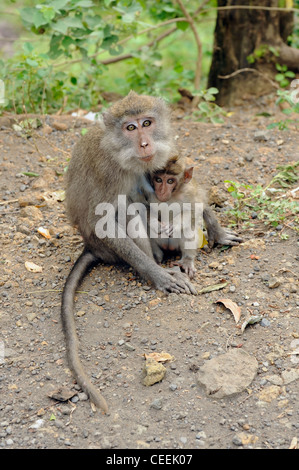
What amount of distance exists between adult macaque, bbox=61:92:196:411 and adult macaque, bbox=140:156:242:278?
122 millimetres

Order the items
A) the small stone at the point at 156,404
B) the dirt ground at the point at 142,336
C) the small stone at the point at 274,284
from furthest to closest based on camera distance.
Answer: the small stone at the point at 274,284, the small stone at the point at 156,404, the dirt ground at the point at 142,336

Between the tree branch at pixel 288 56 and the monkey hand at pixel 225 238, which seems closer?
the monkey hand at pixel 225 238

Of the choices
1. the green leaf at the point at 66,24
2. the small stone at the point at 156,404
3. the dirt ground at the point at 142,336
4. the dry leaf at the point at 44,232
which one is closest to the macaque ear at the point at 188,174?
the dirt ground at the point at 142,336

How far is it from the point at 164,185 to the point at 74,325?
121 centimetres

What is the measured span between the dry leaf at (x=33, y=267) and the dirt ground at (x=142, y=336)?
0.01 m

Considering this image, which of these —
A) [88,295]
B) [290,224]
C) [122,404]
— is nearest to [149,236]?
[88,295]

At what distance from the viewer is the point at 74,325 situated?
12.2 ft

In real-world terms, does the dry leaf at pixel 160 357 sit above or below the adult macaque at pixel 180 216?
below

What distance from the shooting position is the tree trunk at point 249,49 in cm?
669

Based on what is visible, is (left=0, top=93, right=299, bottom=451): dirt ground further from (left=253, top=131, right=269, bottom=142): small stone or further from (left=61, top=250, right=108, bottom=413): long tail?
(left=253, top=131, right=269, bottom=142): small stone

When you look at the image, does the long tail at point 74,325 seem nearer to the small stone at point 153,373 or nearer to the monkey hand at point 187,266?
the small stone at point 153,373

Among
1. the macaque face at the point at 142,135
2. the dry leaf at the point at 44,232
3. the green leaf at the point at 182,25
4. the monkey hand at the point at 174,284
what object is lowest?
the dry leaf at the point at 44,232

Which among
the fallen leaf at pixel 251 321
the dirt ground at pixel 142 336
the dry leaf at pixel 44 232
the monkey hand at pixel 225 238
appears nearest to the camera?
the dirt ground at pixel 142 336

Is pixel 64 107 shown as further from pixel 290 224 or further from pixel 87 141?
pixel 290 224
